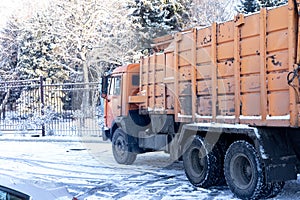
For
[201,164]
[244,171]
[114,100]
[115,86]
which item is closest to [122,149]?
[114,100]

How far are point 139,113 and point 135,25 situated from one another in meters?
14.1

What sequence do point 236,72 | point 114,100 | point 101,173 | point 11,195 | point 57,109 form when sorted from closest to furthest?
1. point 11,195
2. point 236,72
3. point 101,173
4. point 114,100
5. point 57,109

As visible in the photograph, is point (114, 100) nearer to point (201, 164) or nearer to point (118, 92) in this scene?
point (118, 92)

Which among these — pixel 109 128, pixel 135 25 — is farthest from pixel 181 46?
pixel 135 25

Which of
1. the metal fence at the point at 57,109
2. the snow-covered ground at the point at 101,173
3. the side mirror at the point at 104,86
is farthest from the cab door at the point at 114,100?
the metal fence at the point at 57,109

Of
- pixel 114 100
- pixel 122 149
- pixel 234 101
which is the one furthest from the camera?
pixel 114 100

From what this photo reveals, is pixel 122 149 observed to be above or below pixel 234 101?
below

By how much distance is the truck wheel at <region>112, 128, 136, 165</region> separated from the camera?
11320 mm

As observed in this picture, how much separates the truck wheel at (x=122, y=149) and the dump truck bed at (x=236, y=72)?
211 centimetres

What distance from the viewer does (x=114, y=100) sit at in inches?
480

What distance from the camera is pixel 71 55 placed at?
27.7m

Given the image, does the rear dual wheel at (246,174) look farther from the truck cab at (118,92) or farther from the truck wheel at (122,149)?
the truck cab at (118,92)

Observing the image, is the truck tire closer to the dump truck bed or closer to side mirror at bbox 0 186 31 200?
the dump truck bed

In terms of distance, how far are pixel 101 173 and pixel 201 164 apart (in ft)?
9.30
